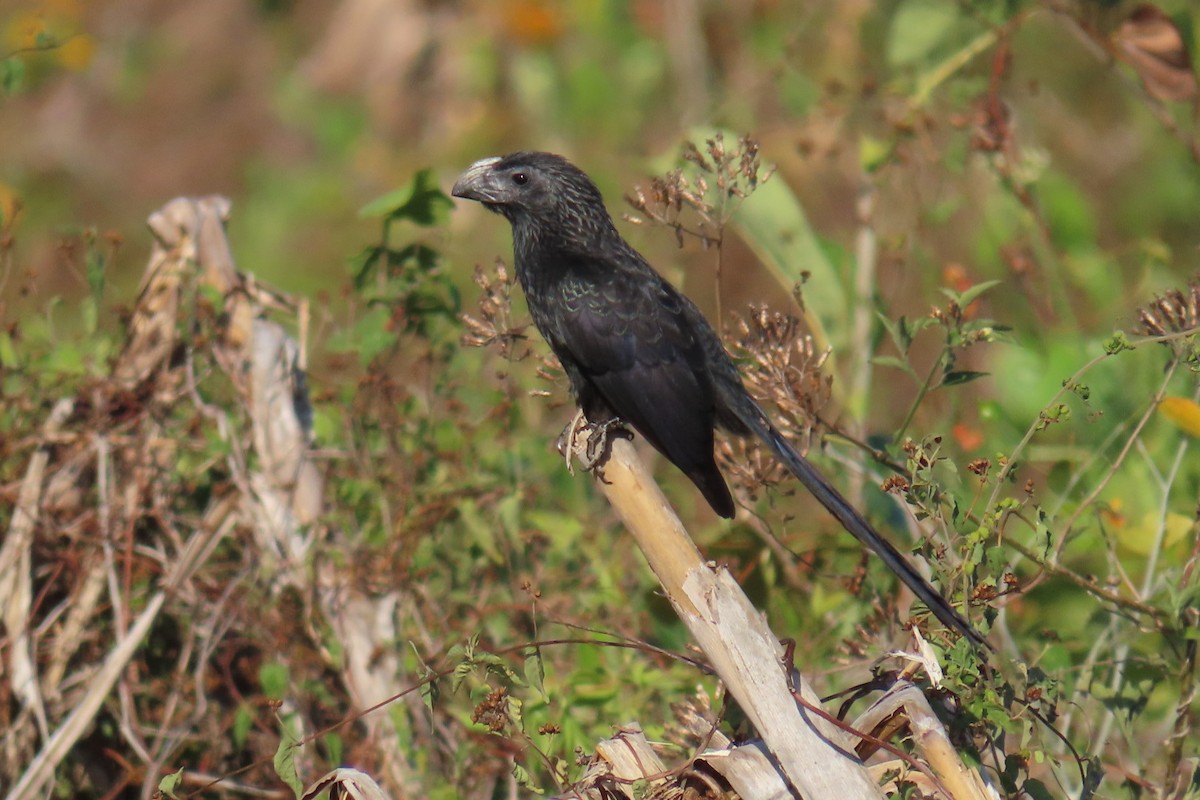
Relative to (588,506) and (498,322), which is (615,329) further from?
(588,506)

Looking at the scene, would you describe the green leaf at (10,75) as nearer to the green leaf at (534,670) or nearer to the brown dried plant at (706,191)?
the brown dried plant at (706,191)

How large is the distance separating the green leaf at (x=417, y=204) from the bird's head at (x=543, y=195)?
0.07 meters

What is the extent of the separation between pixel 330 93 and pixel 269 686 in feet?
24.6

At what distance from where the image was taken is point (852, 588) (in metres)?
2.99

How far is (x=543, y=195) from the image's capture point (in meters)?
3.61

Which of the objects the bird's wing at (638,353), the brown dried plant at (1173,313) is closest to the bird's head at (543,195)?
the bird's wing at (638,353)

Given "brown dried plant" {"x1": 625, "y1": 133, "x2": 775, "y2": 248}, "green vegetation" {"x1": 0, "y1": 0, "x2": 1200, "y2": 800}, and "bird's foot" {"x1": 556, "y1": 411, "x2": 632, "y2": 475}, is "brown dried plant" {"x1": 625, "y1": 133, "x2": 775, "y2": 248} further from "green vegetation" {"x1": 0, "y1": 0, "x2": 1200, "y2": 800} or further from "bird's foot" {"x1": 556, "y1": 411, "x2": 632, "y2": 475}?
"bird's foot" {"x1": 556, "y1": 411, "x2": 632, "y2": 475}

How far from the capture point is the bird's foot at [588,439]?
2.96m

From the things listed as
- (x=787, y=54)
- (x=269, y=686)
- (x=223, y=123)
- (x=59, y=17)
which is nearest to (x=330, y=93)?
(x=223, y=123)

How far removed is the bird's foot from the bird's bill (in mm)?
644

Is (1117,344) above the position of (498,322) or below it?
below

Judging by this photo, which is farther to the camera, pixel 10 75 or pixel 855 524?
pixel 10 75

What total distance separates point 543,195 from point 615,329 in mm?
559

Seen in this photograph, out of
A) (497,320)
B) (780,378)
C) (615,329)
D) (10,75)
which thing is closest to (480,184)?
(615,329)
